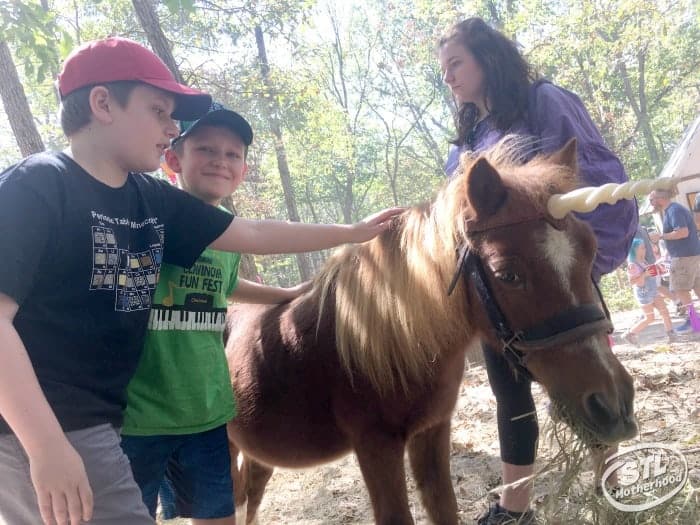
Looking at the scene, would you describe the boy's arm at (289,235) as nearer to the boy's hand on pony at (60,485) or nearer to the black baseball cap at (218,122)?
the black baseball cap at (218,122)

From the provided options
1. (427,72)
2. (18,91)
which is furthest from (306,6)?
(427,72)

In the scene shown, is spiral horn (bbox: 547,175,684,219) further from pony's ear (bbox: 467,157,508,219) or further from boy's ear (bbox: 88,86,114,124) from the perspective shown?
boy's ear (bbox: 88,86,114,124)

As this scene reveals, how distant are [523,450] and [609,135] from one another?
2020cm

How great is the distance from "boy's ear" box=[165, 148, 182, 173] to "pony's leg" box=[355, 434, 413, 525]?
5.49 ft

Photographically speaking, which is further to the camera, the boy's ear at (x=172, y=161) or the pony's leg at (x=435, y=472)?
the boy's ear at (x=172, y=161)

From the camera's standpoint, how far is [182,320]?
6.95 ft

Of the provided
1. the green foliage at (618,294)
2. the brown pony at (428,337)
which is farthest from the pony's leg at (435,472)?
the green foliage at (618,294)

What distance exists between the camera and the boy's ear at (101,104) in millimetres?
1634

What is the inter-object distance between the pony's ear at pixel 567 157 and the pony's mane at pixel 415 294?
0.19 feet

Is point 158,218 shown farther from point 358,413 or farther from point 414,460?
point 414,460

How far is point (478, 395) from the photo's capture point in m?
5.50

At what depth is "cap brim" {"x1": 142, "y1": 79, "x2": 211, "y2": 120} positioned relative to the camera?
175cm

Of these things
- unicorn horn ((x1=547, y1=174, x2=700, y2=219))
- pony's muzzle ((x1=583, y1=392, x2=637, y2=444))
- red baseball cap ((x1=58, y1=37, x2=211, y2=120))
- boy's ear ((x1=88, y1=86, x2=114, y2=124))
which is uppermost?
red baseball cap ((x1=58, y1=37, x2=211, y2=120))

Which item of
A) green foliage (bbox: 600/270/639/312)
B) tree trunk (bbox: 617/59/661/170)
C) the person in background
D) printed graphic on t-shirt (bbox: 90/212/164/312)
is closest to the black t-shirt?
printed graphic on t-shirt (bbox: 90/212/164/312)
